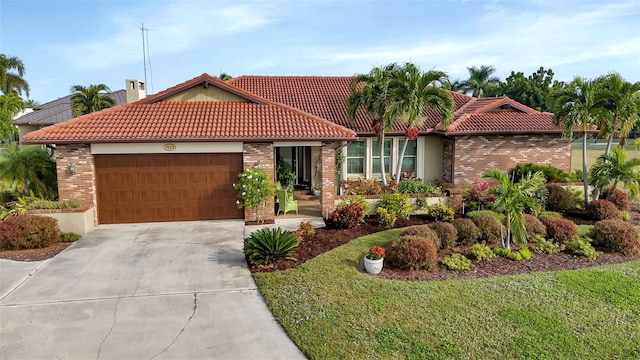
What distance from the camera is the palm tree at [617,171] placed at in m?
13.9

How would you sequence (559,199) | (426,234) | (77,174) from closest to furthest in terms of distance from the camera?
(426,234) < (77,174) < (559,199)

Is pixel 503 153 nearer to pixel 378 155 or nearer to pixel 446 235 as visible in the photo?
pixel 378 155

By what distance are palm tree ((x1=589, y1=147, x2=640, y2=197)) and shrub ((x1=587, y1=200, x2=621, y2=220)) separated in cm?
77

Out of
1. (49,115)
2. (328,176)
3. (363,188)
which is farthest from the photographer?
(49,115)

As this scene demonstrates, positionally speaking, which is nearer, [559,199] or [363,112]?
[559,199]

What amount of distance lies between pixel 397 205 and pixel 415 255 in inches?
182

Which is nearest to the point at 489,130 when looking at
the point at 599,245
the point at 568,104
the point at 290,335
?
the point at 568,104

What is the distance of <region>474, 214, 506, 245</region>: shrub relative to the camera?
11.1 m

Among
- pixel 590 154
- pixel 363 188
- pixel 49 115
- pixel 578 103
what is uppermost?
pixel 49 115

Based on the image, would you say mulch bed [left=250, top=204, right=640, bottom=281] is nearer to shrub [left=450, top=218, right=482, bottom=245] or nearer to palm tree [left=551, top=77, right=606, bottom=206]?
shrub [left=450, top=218, right=482, bottom=245]

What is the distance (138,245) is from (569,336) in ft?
33.5

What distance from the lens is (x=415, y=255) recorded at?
9.30m

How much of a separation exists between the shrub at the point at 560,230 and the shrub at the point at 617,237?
22.9 inches

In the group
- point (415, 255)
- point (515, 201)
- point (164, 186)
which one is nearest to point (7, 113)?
point (164, 186)
